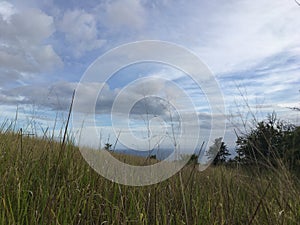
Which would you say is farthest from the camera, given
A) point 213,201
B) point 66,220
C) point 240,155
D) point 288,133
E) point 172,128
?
point 288,133

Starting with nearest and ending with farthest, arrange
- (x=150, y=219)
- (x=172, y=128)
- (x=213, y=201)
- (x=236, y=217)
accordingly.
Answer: (x=150, y=219), (x=236, y=217), (x=213, y=201), (x=172, y=128)

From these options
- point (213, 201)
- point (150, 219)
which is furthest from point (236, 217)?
point (150, 219)

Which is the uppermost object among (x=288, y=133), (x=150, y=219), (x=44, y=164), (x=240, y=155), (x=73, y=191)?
(x=288, y=133)

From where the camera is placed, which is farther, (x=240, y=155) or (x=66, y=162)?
(x=240, y=155)

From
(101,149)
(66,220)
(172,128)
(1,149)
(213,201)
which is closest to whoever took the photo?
(66,220)

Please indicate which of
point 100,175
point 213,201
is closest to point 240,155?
point 213,201

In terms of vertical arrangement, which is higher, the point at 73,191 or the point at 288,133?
the point at 288,133

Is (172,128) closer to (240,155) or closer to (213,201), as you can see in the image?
(213,201)

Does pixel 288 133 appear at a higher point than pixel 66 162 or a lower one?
higher

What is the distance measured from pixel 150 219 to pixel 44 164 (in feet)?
4.04

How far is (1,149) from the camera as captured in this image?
343 centimetres

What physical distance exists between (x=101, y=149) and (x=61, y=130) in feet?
2.58

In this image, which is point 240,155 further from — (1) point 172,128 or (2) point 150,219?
(2) point 150,219

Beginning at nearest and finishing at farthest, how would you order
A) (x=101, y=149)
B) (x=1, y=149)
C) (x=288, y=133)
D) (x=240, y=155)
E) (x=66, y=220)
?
(x=66, y=220)
(x=1, y=149)
(x=101, y=149)
(x=240, y=155)
(x=288, y=133)
